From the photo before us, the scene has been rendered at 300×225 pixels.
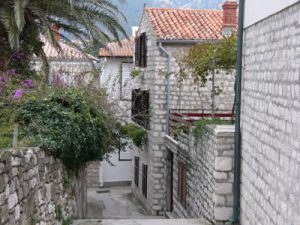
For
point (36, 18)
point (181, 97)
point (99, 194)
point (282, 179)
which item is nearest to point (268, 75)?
point (282, 179)

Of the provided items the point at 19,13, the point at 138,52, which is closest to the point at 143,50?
the point at 138,52

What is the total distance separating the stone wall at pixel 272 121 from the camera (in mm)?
6863

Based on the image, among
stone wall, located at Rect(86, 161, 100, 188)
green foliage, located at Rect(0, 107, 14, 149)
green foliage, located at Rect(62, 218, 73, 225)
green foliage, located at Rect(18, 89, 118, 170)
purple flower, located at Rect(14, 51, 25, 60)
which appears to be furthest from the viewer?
stone wall, located at Rect(86, 161, 100, 188)

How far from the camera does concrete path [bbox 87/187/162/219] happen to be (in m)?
20.6

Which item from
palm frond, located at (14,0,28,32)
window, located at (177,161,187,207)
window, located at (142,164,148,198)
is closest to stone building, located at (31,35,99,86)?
palm frond, located at (14,0,28,32)

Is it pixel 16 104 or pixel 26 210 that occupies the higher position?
pixel 16 104

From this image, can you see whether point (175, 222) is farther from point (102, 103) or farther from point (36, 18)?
point (36, 18)

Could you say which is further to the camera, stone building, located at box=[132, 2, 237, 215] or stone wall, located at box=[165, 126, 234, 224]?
stone building, located at box=[132, 2, 237, 215]

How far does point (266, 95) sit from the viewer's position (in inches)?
332

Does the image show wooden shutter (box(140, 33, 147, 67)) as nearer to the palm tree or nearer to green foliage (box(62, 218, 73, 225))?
the palm tree

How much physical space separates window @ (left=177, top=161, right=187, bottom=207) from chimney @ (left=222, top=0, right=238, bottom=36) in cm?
657

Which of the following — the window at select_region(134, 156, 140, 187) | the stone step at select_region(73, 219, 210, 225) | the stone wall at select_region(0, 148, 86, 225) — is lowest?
the window at select_region(134, 156, 140, 187)

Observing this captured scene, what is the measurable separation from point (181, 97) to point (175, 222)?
8.72 metres

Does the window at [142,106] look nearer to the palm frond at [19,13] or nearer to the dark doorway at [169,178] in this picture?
the dark doorway at [169,178]
